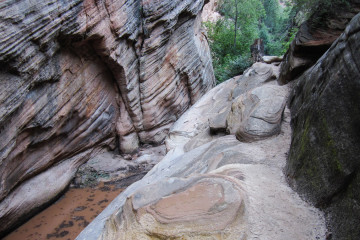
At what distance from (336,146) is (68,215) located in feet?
21.5

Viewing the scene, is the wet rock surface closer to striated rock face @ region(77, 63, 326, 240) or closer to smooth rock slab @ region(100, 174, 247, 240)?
striated rock face @ region(77, 63, 326, 240)

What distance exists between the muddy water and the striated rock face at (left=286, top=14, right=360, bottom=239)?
5.37m

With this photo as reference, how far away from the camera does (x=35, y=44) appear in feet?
19.4

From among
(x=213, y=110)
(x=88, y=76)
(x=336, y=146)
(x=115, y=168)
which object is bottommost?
(x=115, y=168)

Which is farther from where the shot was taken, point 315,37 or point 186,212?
point 315,37

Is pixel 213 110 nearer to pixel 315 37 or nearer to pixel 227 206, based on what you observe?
pixel 315 37

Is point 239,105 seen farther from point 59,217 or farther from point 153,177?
point 59,217

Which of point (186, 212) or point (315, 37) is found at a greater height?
point (315, 37)

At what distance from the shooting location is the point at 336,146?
2.42 m

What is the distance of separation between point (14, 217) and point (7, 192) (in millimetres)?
639

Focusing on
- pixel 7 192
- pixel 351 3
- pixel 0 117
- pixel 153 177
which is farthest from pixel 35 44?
pixel 351 3

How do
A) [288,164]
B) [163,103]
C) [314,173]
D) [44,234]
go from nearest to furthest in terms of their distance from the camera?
[314,173], [288,164], [44,234], [163,103]

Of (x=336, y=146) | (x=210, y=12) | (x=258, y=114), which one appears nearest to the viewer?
(x=336, y=146)

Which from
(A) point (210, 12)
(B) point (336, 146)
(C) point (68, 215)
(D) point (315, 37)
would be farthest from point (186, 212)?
(A) point (210, 12)
